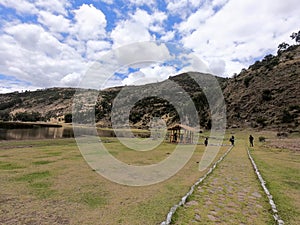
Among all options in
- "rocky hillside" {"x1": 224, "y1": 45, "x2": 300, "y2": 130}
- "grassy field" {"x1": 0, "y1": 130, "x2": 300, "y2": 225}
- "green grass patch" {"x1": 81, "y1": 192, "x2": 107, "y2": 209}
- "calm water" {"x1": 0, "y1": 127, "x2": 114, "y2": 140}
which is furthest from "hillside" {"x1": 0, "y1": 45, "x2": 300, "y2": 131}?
"green grass patch" {"x1": 81, "y1": 192, "x2": 107, "y2": 209}

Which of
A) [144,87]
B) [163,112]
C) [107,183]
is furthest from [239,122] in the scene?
[144,87]

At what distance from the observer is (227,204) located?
8203 mm

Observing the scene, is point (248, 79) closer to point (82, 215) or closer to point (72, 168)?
point (72, 168)

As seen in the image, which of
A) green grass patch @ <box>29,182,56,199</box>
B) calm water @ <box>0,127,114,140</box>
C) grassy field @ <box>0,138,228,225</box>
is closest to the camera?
grassy field @ <box>0,138,228,225</box>

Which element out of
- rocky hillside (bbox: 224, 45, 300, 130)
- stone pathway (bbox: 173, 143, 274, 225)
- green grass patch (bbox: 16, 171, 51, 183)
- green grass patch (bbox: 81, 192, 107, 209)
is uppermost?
rocky hillside (bbox: 224, 45, 300, 130)

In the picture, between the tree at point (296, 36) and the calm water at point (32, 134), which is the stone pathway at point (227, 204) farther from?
the tree at point (296, 36)

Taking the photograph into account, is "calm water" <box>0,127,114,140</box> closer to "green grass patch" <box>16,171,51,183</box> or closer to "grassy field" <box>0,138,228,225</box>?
"green grass patch" <box>16,171,51,183</box>

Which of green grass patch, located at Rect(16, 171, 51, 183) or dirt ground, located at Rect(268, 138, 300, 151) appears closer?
green grass patch, located at Rect(16, 171, 51, 183)

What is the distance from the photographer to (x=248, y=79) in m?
81.6

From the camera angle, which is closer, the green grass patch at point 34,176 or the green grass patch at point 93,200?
the green grass patch at point 93,200

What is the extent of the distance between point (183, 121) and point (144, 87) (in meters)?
89.1

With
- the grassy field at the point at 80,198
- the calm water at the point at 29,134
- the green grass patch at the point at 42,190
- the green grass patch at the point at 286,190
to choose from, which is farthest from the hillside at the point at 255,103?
the green grass patch at the point at 42,190

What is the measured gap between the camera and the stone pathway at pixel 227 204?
22.3ft

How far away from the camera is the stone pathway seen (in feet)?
22.3
